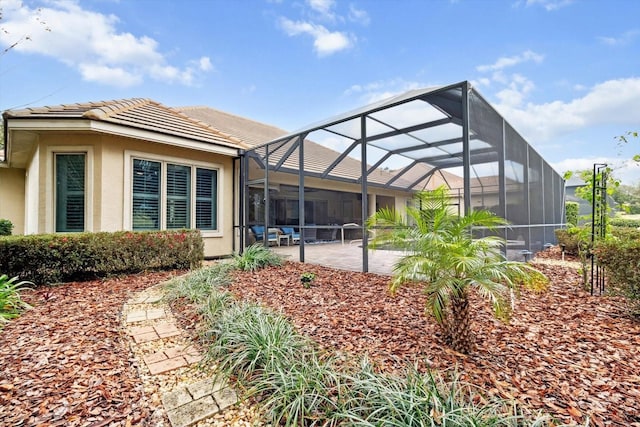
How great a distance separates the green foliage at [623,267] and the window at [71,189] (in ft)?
32.9

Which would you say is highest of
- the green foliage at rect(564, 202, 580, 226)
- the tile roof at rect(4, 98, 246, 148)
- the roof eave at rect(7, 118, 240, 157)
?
the tile roof at rect(4, 98, 246, 148)

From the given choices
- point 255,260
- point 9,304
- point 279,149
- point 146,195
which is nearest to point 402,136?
point 279,149

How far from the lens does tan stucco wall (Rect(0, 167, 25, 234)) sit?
1144cm

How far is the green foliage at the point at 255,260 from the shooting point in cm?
630

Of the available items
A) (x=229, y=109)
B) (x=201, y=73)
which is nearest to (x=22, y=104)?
(x=201, y=73)

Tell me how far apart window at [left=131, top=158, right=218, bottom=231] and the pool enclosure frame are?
39.2 inches

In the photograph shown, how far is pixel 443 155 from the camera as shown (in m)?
9.12

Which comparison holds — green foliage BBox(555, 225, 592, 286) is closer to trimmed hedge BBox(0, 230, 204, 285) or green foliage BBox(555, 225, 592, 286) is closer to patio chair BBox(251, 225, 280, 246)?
patio chair BBox(251, 225, 280, 246)

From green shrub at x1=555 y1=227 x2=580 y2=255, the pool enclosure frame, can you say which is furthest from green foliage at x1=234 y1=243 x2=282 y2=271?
green shrub at x1=555 y1=227 x2=580 y2=255

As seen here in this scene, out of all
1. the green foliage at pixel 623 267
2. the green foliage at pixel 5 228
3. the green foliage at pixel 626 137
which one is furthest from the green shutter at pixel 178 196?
the green foliage at pixel 626 137

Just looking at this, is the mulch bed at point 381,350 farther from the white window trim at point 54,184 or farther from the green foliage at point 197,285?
the white window trim at point 54,184

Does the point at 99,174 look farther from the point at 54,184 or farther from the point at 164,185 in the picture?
the point at 164,185

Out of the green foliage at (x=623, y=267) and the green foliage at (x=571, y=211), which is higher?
the green foliage at (x=571, y=211)

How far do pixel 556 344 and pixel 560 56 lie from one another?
35.0 ft
